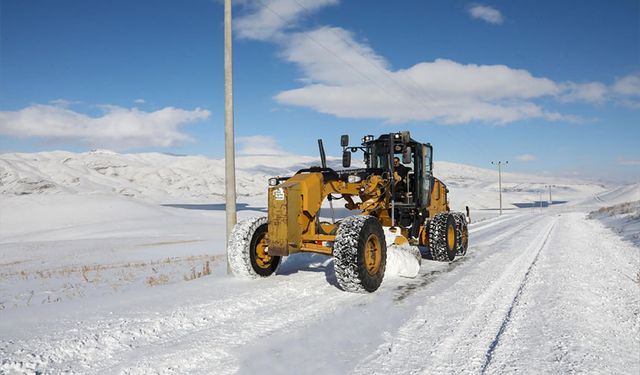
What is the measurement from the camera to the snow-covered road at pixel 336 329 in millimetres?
3715

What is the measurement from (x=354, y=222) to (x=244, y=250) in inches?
78.0

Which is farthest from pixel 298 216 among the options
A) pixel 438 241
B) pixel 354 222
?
pixel 438 241

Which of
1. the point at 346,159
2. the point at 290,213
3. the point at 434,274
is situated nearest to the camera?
the point at 290,213

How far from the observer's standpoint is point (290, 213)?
6.62 metres

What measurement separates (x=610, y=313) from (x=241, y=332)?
443cm

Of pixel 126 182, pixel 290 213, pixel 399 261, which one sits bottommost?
pixel 399 261

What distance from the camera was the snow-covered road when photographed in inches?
146

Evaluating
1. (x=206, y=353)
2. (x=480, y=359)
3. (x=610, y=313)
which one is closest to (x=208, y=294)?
(x=206, y=353)

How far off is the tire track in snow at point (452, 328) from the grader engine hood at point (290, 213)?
6.66ft

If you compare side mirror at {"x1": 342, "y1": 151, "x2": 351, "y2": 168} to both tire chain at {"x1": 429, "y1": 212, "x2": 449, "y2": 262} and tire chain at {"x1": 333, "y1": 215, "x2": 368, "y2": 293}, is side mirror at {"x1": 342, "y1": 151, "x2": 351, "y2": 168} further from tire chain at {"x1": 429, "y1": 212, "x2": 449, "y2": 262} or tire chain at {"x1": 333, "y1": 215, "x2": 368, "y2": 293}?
tire chain at {"x1": 333, "y1": 215, "x2": 368, "y2": 293}

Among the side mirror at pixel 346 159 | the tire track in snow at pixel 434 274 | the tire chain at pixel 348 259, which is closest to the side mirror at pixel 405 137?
the side mirror at pixel 346 159

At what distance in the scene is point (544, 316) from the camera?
201 inches

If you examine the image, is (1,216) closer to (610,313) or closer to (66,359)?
(66,359)

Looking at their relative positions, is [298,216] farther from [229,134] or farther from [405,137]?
[405,137]
